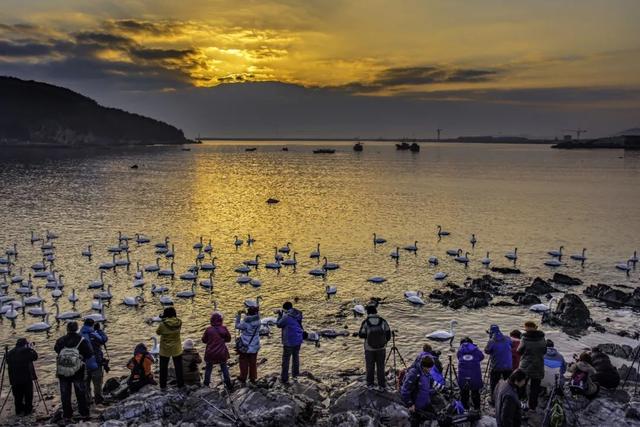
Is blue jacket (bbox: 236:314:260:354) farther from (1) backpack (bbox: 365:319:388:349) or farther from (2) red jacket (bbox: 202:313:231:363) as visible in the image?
(1) backpack (bbox: 365:319:388:349)

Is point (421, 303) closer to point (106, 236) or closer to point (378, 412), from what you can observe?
point (378, 412)

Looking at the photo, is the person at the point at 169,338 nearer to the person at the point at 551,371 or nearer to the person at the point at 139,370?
the person at the point at 139,370

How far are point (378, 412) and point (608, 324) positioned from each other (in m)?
18.0

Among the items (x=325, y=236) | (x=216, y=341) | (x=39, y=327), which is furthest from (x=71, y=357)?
(x=325, y=236)

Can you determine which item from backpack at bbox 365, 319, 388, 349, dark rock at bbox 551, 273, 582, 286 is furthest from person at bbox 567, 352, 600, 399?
dark rock at bbox 551, 273, 582, 286

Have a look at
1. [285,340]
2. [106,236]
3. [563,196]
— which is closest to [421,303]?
[285,340]

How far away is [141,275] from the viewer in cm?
3400

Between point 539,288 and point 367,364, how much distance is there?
69.3ft

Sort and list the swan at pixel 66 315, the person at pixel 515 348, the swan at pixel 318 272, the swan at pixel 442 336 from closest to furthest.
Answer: the person at pixel 515 348
the swan at pixel 442 336
the swan at pixel 66 315
the swan at pixel 318 272

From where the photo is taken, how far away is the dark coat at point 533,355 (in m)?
13.8

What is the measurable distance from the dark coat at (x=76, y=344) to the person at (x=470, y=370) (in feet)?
33.0

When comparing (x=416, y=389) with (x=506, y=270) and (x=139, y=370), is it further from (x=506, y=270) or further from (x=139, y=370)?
(x=506, y=270)

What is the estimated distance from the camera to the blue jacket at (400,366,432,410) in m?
12.4

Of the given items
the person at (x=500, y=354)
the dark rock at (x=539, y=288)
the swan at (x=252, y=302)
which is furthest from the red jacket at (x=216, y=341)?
the dark rock at (x=539, y=288)
